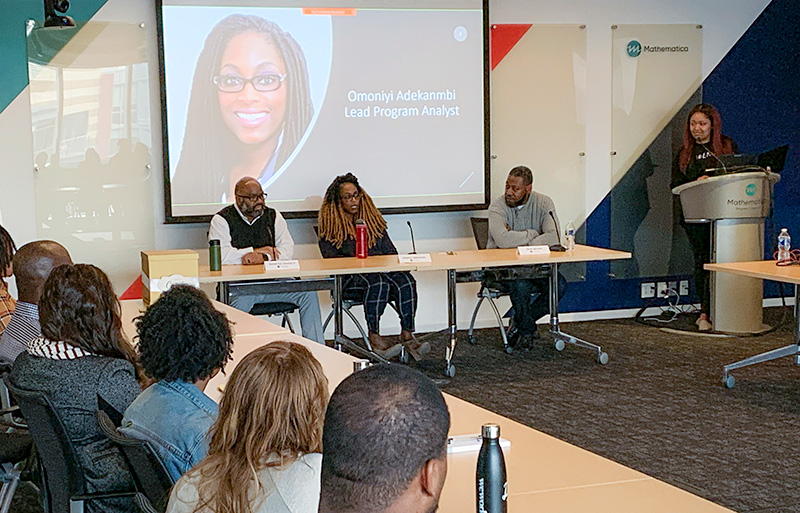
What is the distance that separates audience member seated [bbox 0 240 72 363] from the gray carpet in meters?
2.46

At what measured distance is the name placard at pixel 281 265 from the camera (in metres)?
5.72

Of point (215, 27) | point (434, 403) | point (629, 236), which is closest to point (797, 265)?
point (629, 236)

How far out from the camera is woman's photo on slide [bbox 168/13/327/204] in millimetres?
6836

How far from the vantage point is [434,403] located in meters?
1.28

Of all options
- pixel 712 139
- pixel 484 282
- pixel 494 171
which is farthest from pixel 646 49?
pixel 484 282

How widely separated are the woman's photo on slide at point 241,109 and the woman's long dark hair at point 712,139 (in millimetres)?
2879

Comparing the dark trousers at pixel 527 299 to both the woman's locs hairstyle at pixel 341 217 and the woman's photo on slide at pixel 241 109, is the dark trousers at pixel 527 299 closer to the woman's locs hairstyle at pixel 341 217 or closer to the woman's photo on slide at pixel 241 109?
the woman's locs hairstyle at pixel 341 217

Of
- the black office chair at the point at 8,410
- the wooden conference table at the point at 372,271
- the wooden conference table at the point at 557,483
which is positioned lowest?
the black office chair at the point at 8,410

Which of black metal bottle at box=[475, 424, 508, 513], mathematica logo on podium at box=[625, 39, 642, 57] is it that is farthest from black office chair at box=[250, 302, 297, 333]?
black metal bottle at box=[475, 424, 508, 513]

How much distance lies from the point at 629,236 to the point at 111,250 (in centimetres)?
406

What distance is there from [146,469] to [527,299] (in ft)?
16.1

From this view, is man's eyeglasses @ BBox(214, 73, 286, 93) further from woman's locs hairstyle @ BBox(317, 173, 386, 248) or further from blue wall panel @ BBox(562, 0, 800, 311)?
blue wall panel @ BBox(562, 0, 800, 311)

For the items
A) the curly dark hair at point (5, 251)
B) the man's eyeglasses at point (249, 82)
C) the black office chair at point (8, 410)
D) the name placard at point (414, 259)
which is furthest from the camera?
the man's eyeglasses at point (249, 82)

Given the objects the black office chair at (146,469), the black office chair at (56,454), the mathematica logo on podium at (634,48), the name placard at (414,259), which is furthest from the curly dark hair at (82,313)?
the mathematica logo on podium at (634,48)
